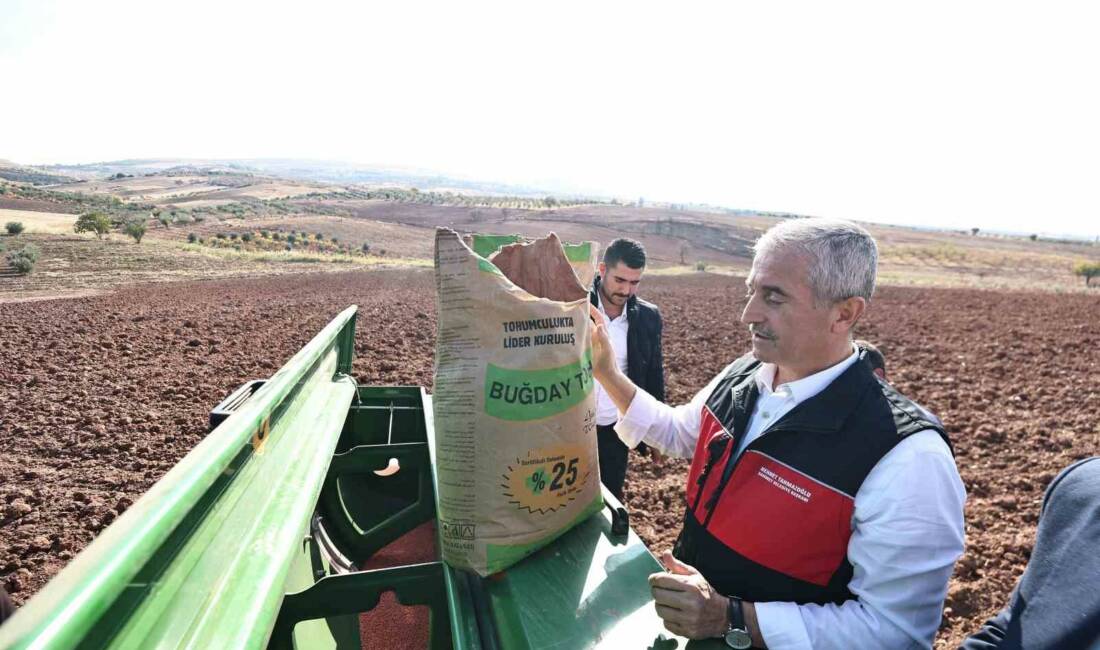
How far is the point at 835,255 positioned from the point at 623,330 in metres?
2.00

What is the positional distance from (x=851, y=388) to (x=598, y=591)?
0.80 metres

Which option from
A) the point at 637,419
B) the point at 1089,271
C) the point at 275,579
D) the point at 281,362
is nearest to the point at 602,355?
the point at 637,419

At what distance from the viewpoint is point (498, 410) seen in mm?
1446

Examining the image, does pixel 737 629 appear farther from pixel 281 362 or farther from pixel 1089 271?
pixel 1089 271

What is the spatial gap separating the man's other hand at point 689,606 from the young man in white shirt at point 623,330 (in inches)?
74.2

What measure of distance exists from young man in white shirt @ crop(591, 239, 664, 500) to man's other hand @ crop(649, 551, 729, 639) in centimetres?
188

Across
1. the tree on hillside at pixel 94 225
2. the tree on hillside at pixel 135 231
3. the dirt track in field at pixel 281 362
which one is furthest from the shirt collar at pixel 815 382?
the tree on hillside at pixel 94 225

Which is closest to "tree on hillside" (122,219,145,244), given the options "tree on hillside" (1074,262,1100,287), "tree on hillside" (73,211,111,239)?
"tree on hillside" (73,211,111,239)

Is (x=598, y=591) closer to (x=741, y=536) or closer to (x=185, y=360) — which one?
(x=741, y=536)

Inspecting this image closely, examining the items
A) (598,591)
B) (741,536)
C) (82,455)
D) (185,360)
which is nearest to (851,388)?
(741,536)

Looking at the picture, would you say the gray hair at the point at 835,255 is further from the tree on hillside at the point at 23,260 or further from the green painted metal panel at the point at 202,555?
the tree on hillside at the point at 23,260

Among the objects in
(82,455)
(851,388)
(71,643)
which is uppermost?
(851,388)

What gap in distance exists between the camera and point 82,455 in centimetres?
464

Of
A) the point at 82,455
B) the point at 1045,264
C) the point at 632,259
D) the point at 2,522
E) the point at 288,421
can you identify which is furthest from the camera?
the point at 1045,264
